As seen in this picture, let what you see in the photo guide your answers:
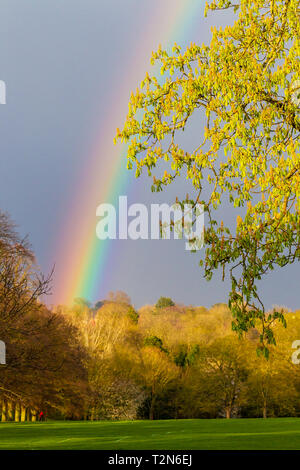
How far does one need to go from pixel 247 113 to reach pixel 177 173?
67.3 inches

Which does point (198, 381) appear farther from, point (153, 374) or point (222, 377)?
point (153, 374)

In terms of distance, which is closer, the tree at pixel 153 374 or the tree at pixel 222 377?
the tree at pixel 222 377

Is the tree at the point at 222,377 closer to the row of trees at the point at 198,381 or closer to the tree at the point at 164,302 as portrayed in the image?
the row of trees at the point at 198,381

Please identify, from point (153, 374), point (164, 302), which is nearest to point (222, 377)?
point (153, 374)

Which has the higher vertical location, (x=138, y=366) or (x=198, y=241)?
(x=198, y=241)

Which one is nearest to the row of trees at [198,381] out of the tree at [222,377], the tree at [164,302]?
the tree at [222,377]

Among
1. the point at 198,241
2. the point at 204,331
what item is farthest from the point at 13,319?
the point at 204,331

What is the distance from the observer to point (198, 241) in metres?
11.2

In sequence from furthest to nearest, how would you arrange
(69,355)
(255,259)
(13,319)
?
1. (69,355)
2. (13,319)
3. (255,259)

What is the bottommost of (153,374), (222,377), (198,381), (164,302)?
(198,381)

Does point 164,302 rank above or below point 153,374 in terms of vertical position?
above

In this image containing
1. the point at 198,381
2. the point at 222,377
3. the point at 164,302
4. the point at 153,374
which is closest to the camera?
the point at 198,381

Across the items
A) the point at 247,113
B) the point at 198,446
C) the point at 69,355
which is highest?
the point at 247,113

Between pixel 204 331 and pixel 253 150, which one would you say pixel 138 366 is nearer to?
pixel 204 331
